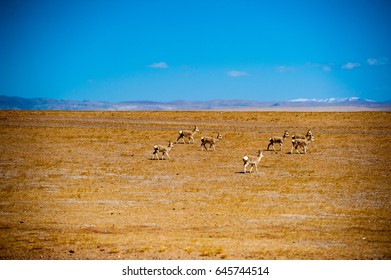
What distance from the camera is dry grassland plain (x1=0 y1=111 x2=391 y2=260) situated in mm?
16984

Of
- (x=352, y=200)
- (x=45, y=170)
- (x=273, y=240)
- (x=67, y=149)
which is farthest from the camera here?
(x=67, y=149)

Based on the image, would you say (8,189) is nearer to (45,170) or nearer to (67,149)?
(45,170)

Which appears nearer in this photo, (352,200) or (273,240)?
(273,240)

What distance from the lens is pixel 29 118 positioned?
64.2 meters

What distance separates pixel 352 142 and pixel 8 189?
90.7 ft

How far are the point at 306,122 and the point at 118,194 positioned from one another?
38.2m

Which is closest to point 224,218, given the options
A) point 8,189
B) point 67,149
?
point 8,189

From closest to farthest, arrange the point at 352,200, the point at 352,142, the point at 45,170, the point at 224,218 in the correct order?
the point at 224,218
the point at 352,200
the point at 45,170
the point at 352,142

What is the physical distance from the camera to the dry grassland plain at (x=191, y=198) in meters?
17.0

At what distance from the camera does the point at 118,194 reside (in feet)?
85.1

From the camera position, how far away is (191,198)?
81.4ft
